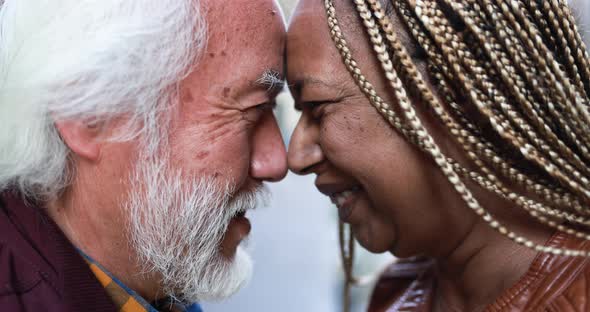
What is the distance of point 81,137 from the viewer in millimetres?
1973

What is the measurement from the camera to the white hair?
6.16 ft

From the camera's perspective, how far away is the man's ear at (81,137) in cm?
195

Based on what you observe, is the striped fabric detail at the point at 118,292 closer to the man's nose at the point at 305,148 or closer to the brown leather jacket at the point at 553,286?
the man's nose at the point at 305,148

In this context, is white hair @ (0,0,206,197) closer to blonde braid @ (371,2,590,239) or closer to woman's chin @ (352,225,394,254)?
blonde braid @ (371,2,590,239)

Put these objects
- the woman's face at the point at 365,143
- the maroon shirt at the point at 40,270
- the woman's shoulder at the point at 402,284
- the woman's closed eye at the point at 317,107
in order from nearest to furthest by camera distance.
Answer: the maroon shirt at the point at 40,270
the woman's face at the point at 365,143
the woman's closed eye at the point at 317,107
the woman's shoulder at the point at 402,284

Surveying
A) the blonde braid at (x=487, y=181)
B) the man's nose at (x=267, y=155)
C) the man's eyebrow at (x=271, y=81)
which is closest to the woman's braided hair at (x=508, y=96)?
the blonde braid at (x=487, y=181)

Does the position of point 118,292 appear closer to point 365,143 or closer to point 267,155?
point 267,155

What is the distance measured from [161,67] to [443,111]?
0.94 meters

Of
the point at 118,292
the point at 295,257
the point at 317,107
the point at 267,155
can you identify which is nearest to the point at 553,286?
the point at 317,107

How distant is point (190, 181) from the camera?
6.95 feet

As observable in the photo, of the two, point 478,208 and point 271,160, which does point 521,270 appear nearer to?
point 478,208

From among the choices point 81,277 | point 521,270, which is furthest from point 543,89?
point 81,277

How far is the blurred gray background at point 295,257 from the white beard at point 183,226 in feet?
7.80

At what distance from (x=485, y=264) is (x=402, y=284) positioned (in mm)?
862
